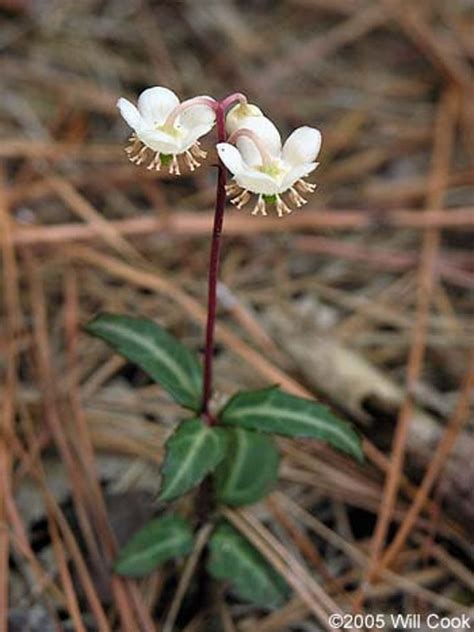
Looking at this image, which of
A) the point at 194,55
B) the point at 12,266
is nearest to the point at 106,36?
the point at 194,55

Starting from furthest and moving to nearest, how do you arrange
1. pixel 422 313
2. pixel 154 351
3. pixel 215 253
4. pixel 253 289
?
pixel 253 289
pixel 422 313
pixel 154 351
pixel 215 253

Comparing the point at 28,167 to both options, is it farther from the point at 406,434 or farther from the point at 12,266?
the point at 406,434

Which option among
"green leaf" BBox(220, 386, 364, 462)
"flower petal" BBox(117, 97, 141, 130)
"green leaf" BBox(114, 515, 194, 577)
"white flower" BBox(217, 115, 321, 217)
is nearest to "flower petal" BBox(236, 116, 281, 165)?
"white flower" BBox(217, 115, 321, 217)

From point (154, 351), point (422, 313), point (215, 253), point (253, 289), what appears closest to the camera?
point (215, 253)

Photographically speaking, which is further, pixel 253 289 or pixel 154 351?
pixel 253 289

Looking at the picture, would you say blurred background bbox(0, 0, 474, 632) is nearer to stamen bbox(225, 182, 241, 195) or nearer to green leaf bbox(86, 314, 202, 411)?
green leaf bbox(86, 314, 202, 411)

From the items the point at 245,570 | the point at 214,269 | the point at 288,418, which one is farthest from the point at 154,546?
the point at 214,269

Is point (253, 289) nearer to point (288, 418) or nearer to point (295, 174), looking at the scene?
point (288, 418)
